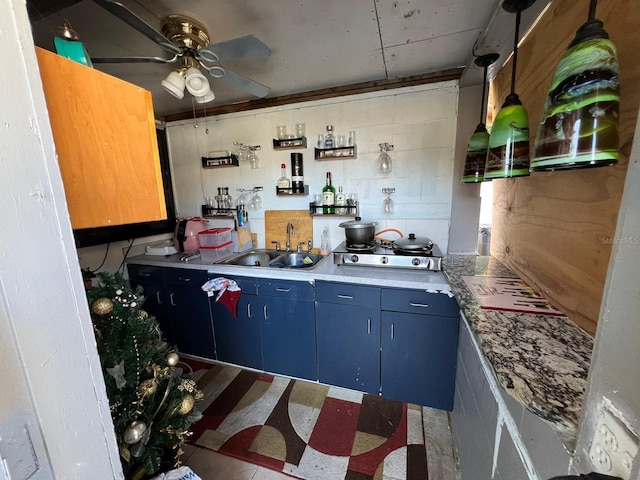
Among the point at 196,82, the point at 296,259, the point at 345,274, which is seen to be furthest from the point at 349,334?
the point at 196,82

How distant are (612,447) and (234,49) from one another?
159 centimetres

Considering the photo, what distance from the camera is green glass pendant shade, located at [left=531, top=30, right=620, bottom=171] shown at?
0.53 m

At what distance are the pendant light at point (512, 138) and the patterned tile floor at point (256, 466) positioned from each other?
4.77 ft

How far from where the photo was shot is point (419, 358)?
5.08ft

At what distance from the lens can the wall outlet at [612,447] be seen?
306 millimetres

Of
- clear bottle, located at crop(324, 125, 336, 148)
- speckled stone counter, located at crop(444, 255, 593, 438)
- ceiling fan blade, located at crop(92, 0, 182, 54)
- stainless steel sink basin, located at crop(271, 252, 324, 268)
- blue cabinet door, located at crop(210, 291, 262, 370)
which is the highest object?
ceiling fan blade, located at crop(92, 0, 182, 54)

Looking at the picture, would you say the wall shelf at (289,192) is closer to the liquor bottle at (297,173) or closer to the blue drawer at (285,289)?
the liquor bottle at (297,173)

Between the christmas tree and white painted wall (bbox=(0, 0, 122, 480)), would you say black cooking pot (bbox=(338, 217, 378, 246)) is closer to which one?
the christmas tree

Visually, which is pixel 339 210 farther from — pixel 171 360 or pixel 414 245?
pixel 171 360

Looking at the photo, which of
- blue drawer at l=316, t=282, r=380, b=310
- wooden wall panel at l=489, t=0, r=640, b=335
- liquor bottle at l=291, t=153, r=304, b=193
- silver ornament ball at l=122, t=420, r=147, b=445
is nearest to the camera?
wooden wall panel at l=489, t=0, r=640, b=335

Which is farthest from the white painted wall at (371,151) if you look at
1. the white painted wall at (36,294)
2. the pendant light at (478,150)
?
the white painted wall at (36,294)

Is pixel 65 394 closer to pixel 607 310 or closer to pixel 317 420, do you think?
pixel 607 310

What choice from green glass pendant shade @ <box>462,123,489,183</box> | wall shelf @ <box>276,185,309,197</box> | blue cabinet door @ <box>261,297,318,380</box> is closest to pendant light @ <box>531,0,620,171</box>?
green glass pendant shade @ <box>462,123,489,183</box>

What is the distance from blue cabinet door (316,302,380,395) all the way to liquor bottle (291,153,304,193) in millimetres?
1034
